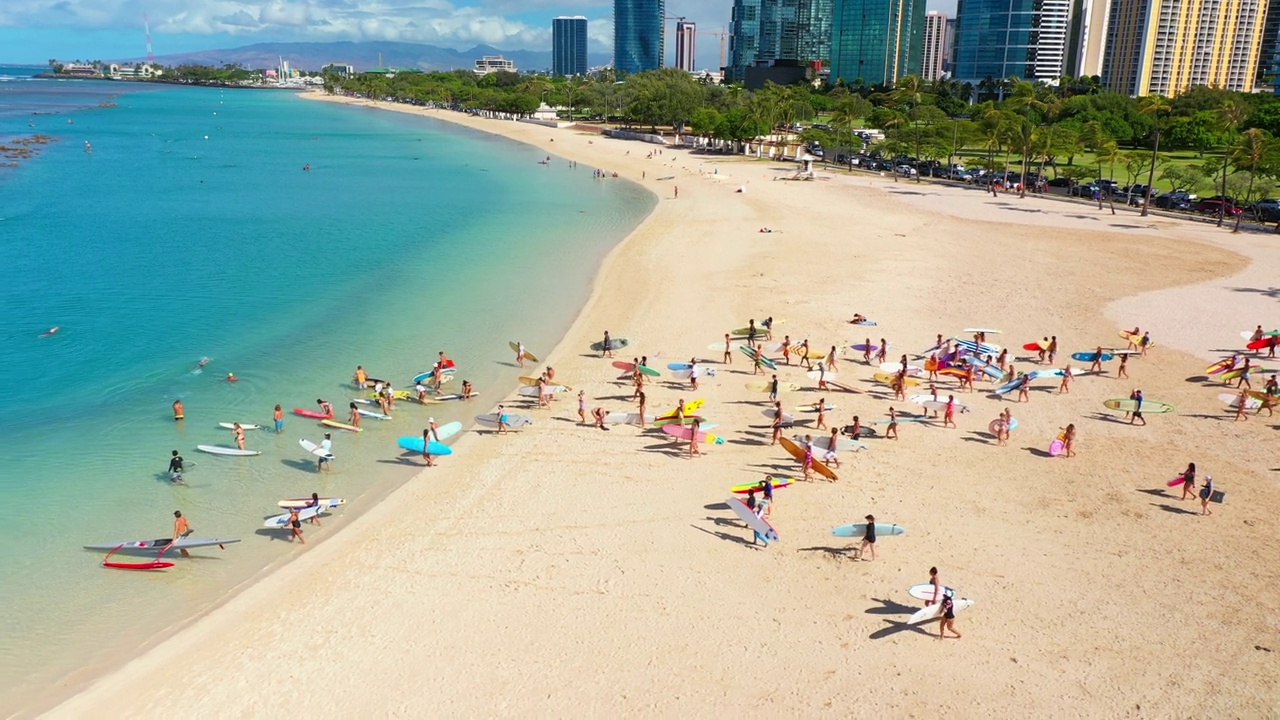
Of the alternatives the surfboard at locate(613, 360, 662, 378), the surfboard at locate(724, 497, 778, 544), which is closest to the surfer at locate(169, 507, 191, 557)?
the surfboard at locate(724, 497, 778, 544)

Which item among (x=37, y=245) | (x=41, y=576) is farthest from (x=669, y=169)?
(x=41, y=576)

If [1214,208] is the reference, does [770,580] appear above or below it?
below

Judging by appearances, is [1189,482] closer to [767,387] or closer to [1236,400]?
[1236,400]

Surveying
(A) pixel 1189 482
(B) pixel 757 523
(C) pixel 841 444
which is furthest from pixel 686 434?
(A) pixel 1189 482

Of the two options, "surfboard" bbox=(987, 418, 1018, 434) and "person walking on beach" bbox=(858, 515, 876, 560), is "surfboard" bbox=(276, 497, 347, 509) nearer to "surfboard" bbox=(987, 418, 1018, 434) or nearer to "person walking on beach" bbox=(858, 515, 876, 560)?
"person walking on beach" bbox=(858, 515, 876, 560)

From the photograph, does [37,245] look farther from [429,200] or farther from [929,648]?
[929,648]
